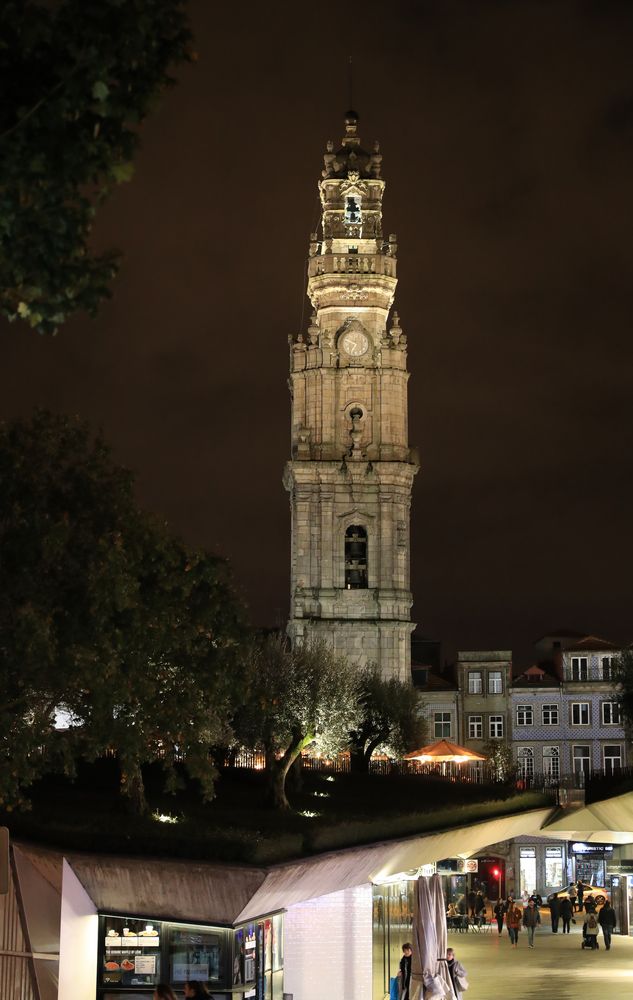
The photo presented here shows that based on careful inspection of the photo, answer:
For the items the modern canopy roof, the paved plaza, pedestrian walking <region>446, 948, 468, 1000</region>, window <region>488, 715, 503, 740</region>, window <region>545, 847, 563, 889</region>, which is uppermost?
window <region>488, 715, 503, 740</region>

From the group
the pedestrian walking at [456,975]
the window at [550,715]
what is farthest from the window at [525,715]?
the pedestrian walking at [456,975]

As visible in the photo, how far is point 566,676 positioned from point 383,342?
960 inches

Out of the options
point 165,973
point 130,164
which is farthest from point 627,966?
point 130,164

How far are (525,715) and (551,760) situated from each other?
3.31 metres

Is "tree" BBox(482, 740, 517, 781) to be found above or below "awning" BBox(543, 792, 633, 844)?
above

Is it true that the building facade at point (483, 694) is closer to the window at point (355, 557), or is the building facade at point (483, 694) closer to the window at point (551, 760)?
the window at point (551, 760)

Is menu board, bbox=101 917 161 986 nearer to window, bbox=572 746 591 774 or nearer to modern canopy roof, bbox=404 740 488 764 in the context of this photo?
modern canopy roof, bbox=404 740 488 764

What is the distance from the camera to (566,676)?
104562 mm

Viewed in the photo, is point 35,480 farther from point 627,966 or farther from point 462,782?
A: point 462,782

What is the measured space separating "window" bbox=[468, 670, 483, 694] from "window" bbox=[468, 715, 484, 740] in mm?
1656

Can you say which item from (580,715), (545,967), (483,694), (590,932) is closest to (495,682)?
(483,694)

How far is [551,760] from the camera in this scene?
102 metres

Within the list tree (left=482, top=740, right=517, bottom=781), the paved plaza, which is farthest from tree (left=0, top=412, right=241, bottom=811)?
tree (left=482, top=740, right=517, bottom=781)

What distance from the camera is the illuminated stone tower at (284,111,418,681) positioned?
96938 millimetres
